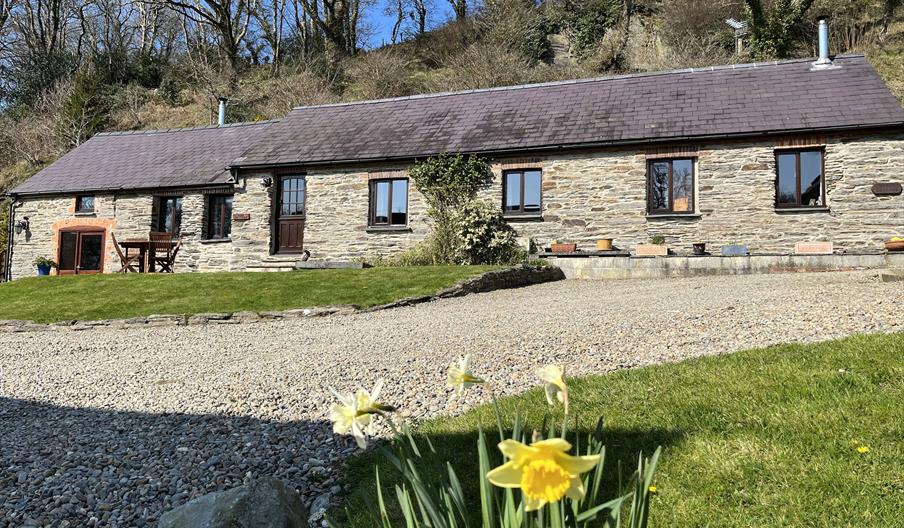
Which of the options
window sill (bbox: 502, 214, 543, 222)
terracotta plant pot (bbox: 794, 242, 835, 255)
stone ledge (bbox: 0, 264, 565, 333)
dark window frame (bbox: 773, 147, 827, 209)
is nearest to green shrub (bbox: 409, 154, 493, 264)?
window sill (bbox: 502, 214, 543, 222)

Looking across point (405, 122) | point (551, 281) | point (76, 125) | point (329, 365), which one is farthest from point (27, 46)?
point (329, 365)

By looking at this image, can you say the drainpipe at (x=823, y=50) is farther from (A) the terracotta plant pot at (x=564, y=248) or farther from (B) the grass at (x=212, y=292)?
(B) the grass at (x=212, y=292)

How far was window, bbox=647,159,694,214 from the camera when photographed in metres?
14.0

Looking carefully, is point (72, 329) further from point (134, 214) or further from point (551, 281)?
point (134, 214)

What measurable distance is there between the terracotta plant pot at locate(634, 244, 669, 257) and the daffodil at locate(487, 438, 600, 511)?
1341cm

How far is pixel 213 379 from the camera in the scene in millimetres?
5781

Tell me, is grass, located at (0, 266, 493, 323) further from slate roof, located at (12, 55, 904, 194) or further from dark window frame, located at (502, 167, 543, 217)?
slate roof, located at (12, 55, 904, 194)

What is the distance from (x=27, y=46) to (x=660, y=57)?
126ft

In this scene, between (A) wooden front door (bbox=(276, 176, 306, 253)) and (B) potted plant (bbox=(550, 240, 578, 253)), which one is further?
(A) wooden front door (bbox=(276, 176, 306, 253))

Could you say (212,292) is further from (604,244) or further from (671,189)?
(671,189)

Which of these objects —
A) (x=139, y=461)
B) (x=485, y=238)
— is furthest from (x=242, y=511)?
(x=485, y=238)

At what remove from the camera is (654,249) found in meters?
13.6

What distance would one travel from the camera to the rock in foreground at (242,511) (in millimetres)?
2189

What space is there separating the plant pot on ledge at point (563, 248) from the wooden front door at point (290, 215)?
7690mm
